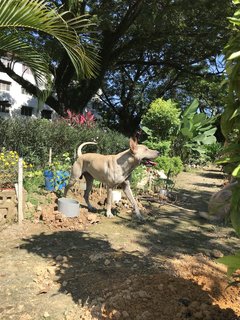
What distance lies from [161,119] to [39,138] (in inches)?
166

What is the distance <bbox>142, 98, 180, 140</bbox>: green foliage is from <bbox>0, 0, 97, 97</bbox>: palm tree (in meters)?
5.51

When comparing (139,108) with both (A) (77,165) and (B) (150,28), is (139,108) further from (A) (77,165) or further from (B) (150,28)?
(A) (77,165)

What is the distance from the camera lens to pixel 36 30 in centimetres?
564

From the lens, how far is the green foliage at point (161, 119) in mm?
11734

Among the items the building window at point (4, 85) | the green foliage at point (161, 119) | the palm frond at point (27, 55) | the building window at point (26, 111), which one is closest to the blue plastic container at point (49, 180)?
the palm frond at point (27, 55)

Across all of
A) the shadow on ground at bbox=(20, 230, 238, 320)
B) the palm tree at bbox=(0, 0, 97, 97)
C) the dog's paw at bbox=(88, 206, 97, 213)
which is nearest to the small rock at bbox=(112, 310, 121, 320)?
the shadow on ground at bbox=(20, 230, 238, 320)

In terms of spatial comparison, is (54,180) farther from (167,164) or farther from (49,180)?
(167,164)

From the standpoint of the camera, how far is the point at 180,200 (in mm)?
9859

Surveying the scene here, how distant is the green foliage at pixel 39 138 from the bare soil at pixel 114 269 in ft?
8.08

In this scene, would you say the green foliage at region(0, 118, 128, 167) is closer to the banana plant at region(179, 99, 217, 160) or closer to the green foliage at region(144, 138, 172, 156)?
the green foliage at region(144, 138, 172, 156)

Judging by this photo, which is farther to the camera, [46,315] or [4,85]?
[4,85]

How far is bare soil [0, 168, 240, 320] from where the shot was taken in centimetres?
320

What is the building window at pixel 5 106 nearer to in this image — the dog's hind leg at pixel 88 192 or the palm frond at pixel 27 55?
the dog's hind leg at pixel 88 192

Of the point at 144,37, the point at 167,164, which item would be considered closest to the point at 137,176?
the point at 167,164
